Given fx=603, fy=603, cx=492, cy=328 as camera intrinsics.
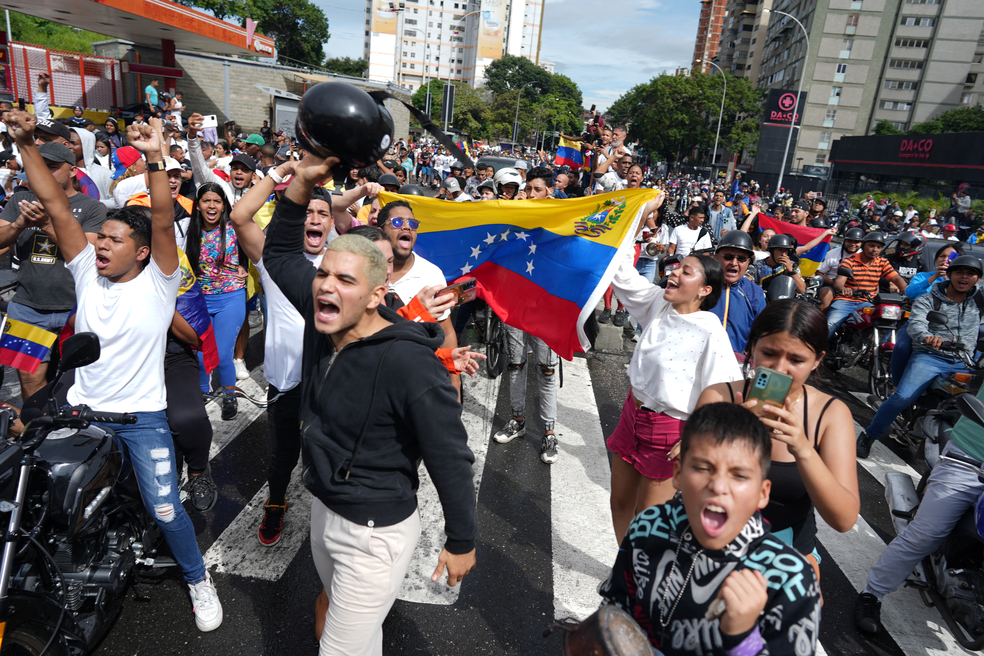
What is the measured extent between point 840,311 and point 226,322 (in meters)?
8.02

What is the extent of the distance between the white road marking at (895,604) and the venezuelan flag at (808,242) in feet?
20.2

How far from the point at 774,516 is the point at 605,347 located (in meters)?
6.47

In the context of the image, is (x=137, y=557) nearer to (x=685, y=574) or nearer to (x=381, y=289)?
(x=381, y=289)

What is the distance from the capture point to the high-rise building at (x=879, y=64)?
6050cm

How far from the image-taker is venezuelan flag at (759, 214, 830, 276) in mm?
10078

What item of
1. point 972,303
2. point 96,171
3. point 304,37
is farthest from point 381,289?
point 304,37

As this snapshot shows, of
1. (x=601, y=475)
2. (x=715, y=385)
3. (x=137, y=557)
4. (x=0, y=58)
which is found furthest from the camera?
(x=0, y=58)

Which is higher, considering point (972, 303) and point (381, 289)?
point (381, 289)

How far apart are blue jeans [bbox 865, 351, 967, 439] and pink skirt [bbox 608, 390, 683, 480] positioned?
4080 millimetres

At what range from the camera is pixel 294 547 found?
3.96 m

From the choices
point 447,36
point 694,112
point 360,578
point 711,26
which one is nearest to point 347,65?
point 447,36

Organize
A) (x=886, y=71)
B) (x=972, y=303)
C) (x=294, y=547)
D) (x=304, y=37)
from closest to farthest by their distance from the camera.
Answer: (x=294, y=547)
(x=972, y=303)
(x=886, y=71)
(x=304, y=37)

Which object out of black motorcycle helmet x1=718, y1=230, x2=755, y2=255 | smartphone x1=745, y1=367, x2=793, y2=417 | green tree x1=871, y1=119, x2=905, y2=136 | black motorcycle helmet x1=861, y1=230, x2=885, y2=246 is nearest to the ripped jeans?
smartphone x1=745, y1=367, x2=793, y2=417

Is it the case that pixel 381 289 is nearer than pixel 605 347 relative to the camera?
Yes
